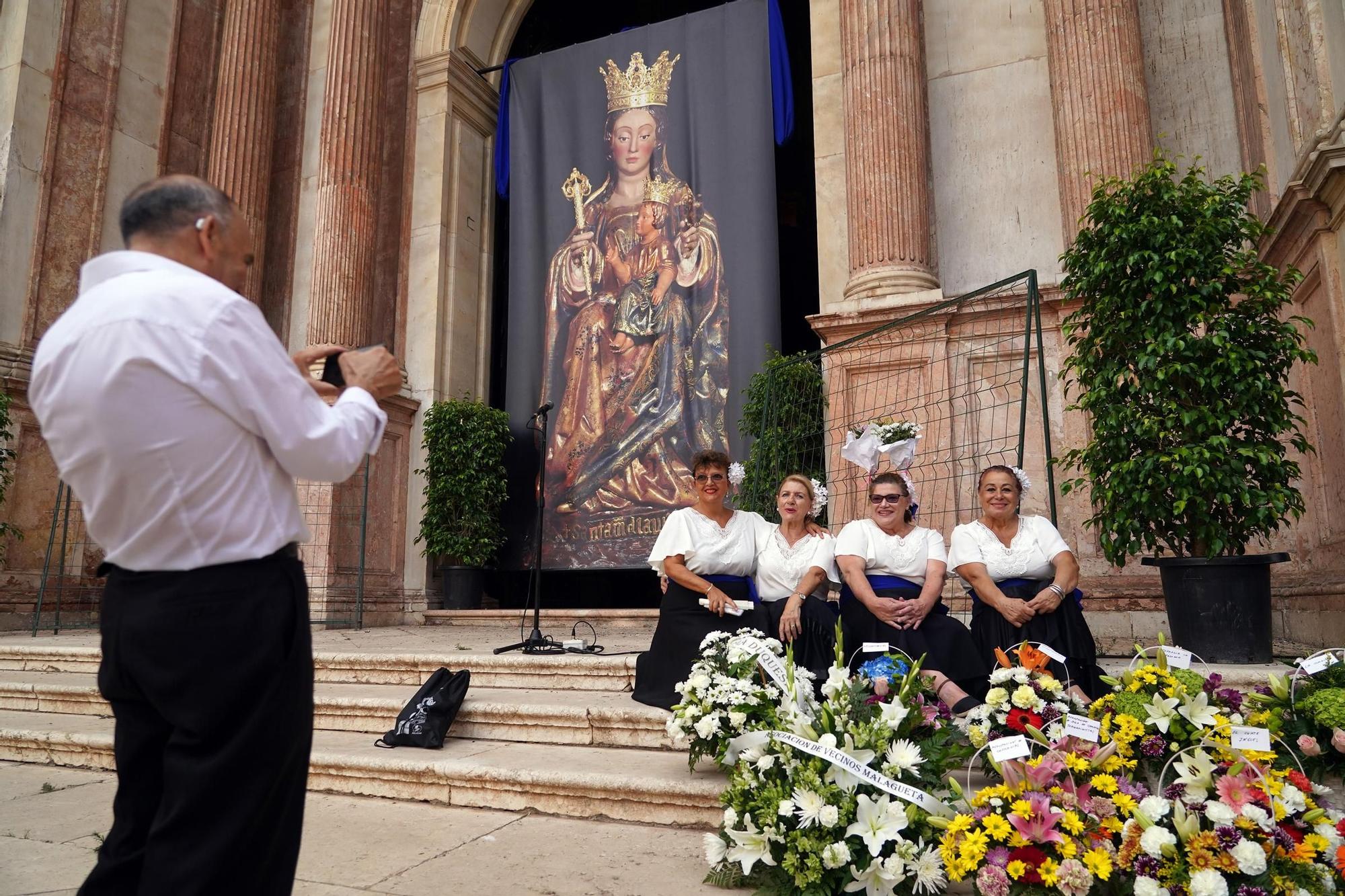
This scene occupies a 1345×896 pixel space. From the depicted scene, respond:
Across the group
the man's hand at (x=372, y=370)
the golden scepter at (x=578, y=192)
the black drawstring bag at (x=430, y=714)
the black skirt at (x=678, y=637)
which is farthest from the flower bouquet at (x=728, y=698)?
the golden scepter at (x=578, y=192)

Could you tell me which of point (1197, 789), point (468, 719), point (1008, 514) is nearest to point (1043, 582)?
point (1008, 514)

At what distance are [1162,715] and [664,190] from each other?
781 centimetres

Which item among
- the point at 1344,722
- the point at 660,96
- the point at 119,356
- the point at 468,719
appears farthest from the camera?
the point at 660,96

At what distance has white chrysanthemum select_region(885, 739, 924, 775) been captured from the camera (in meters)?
2.61

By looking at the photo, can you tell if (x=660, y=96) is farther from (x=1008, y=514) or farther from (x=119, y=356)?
(x=119, y=356)

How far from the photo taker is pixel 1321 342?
5.28 meters

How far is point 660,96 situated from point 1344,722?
28.0ft

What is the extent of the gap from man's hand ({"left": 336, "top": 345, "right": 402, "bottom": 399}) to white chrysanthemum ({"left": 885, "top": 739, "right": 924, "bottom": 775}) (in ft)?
5.71

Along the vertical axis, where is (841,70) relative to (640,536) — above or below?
above

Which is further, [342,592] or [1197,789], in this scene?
[342,592]

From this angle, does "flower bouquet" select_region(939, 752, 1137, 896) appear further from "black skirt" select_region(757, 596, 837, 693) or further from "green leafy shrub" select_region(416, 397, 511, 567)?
"green leafy shrub" select_region(416, 397, 511, 567)

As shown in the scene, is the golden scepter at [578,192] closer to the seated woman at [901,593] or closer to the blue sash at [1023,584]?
the seated woman at [901,593]

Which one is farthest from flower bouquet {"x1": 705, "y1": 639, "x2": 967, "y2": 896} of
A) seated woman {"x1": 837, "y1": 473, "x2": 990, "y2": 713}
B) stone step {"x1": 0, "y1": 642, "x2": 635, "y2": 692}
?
stone step {"x1": 0, "y1": 642, "x2": 635, "y2": 692}

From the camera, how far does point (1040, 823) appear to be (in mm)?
2330
